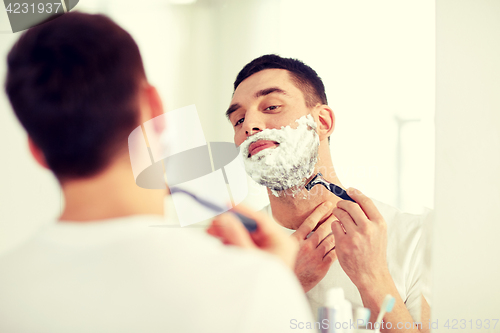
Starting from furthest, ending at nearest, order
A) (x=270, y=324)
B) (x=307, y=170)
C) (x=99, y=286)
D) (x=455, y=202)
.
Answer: (x=455, y=202)
(x=307, y=170)
(x=99, y=286)
(x=270, y=324)

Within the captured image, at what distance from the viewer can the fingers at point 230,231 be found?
2.71 ft

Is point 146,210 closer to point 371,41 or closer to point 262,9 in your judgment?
point 262,9

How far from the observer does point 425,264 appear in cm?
88

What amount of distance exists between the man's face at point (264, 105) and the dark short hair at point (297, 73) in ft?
0.04

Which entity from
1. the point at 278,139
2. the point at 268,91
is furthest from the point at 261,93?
the point at 278,139

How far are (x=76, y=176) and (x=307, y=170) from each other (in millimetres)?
542

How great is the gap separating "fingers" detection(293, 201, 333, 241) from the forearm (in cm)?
18

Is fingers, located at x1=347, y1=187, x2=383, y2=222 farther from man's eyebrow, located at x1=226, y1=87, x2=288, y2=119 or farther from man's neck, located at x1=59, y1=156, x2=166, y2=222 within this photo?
man's neck, located at x1=59, y1=156, x2=166, y2=222

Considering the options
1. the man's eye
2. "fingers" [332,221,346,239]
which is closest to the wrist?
"fingers" [332,221,346,239]

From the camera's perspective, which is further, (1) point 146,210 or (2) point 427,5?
(2) point 427,5

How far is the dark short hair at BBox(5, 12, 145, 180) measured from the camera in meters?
0.83

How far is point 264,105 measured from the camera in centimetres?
87

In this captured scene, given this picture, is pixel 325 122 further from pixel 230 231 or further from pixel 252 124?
pixel 230 231

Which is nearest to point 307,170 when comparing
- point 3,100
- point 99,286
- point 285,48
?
point 285,48
